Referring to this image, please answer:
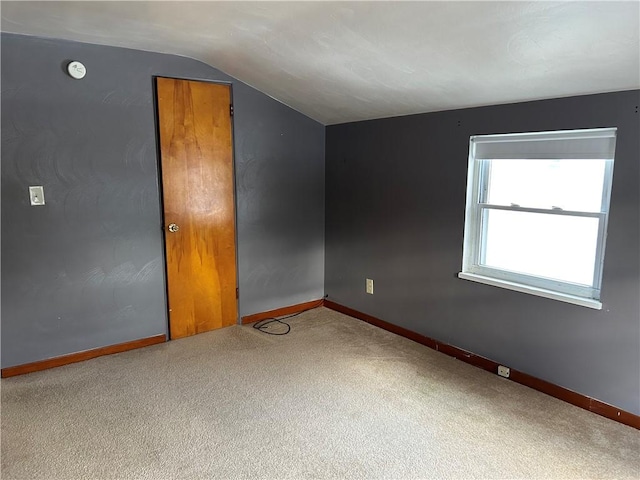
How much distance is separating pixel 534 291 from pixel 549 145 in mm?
895

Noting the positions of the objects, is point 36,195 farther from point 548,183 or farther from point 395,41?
point 548,183

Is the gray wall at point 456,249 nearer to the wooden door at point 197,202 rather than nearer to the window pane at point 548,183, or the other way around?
the window pane at point 548,183

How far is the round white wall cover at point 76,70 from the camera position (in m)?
2.73

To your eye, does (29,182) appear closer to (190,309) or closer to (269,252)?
(190,309)

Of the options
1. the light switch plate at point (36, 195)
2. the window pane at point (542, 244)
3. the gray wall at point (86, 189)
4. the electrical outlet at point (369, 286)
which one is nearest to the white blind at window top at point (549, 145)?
the window pane at point (542, 244)

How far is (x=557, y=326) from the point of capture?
99.8 inches

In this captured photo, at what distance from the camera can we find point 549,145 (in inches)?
100.0

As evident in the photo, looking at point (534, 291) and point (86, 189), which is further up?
point (86, 189)

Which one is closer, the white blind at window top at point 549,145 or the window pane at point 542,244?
the white blind at window top at point 549,145

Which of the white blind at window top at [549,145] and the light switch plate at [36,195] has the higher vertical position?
the white blind at window top at [549,145]

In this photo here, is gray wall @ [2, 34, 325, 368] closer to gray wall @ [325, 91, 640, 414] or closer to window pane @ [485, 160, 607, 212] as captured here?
gray wall @ [325, 91, 640, 414]

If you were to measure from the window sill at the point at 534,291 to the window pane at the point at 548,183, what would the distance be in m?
0.51

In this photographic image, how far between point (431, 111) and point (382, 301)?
161cm

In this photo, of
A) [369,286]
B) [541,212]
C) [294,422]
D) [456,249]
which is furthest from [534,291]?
[294,422]
